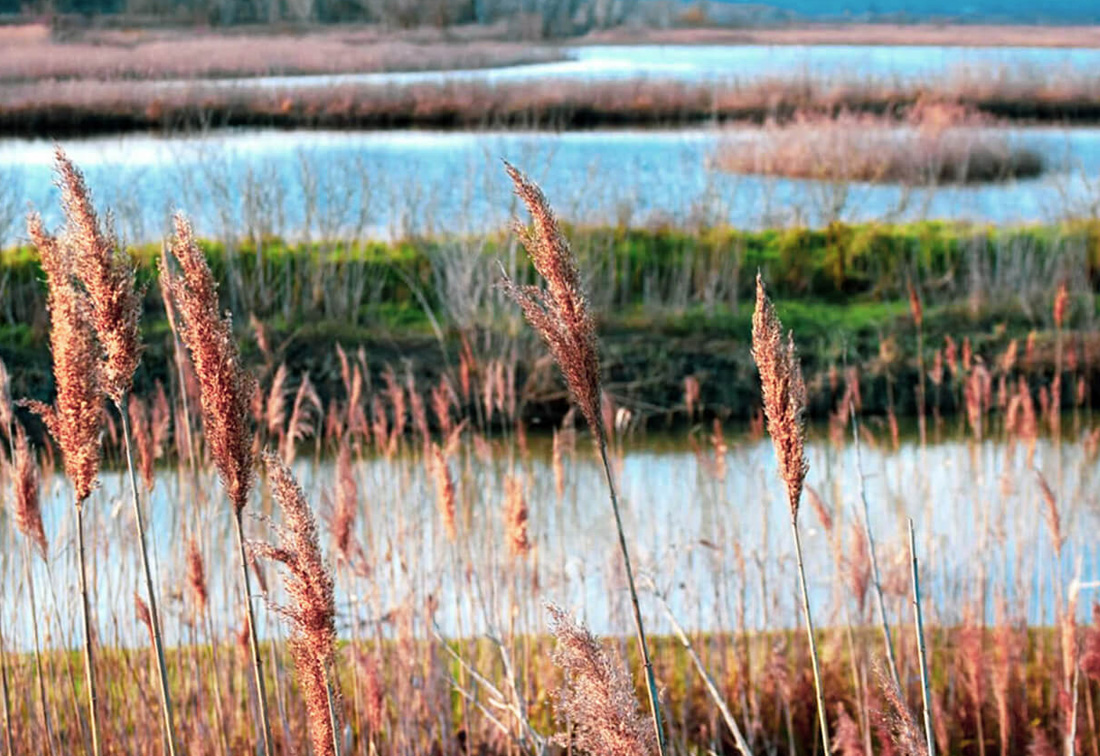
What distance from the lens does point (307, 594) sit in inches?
43.0

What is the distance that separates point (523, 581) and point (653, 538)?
0.78 metres

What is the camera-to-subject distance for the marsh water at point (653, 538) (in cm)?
302

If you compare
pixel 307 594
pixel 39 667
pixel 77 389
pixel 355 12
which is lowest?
pixel 39 667

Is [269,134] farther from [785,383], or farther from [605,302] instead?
[785,383]

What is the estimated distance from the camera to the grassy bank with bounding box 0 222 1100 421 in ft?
22.7

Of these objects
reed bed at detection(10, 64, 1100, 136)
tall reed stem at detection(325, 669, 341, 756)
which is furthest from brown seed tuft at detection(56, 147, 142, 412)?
reed bed at detection(10, 64, 1100, 136)

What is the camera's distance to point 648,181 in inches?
453

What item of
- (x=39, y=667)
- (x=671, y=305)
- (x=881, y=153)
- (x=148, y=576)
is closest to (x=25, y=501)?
(x=39, y=667)

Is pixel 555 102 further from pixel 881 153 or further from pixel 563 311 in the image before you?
pixel 563 311

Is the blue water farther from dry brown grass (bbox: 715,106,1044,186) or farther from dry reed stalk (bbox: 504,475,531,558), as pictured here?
dry reed stalk (bbox: 504,475,531,558)

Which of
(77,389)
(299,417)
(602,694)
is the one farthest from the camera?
(299,417)

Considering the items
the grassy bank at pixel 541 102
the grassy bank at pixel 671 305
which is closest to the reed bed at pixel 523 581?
the grassy bank at pixel 671 305

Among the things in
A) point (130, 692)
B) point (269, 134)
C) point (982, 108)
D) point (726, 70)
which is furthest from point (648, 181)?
point (130, 692)

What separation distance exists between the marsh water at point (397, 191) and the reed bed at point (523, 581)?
1441 mm
